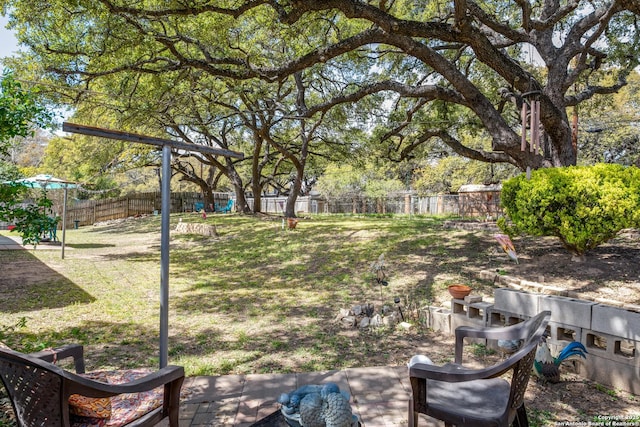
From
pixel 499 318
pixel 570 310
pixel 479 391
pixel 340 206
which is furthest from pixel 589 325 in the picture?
pixel 340 206

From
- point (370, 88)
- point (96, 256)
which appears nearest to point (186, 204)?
point (96, 256)

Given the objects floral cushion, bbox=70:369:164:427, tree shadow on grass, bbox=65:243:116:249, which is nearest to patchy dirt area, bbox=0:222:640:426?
floral cushion, bbox=70:369:164:427

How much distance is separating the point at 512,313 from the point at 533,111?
3.54 m

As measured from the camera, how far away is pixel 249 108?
43.2ft

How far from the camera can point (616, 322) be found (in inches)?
111

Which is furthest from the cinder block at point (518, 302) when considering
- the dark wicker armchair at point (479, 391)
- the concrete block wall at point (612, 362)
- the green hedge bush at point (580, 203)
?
the green hedge bush at point (580, 203)

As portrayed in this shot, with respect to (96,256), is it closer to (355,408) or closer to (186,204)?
(355,408)

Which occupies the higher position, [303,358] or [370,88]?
[370,88]

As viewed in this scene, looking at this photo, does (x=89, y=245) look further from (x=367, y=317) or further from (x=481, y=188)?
(x=481, y=188)

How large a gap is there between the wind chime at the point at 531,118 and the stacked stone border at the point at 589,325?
8.93ft

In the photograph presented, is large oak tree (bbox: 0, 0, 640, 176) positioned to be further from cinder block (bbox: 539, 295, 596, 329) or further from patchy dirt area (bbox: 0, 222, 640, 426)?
cinder block (bbox: 539, 295, 596, 329)

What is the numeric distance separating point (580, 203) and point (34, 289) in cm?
834

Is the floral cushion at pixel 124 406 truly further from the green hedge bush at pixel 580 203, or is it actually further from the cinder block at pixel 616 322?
the green hedge bush at pixel 580 203

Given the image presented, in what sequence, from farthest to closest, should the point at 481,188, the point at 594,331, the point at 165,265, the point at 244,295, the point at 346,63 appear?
the point at 481,188
the point at 346,63
the point at 244,295
the point at 594,331
the point at 165,265
